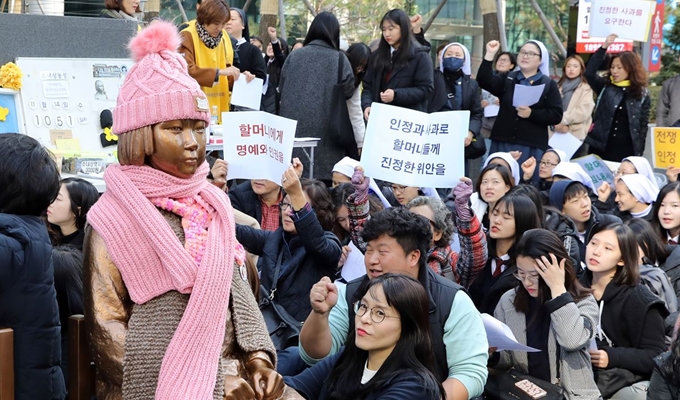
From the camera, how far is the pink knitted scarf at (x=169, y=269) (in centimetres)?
306

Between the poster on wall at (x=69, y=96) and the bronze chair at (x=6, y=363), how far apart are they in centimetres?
324

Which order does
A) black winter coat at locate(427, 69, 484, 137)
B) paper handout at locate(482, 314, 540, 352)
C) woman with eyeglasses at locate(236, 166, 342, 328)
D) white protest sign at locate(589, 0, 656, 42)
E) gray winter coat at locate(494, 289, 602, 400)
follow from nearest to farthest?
paper handout at locate(482, 314, 540, 352) → gray winter coat at locate(494, 289, 602, 400) → woman with eyeglasses at locate(236, 166, 342, 328) → black winter coat at locate(427, 69, 484, 137) → white protest sign at locate(589, 0, 656, 42)

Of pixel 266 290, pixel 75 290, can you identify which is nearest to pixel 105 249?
pixel 75 290

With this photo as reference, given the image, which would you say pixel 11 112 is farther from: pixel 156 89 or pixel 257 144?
pixel 156 89

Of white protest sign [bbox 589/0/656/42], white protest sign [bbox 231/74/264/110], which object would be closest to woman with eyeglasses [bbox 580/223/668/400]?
white protest sign [bbox 231/74/264/110]

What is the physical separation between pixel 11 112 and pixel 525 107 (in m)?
5.29

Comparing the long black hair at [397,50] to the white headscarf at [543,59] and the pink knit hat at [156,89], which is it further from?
the pink knit hat at [156,89]

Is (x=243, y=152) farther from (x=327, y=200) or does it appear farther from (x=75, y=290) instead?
(x=75, y=290)

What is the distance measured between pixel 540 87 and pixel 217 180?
4.80 meters

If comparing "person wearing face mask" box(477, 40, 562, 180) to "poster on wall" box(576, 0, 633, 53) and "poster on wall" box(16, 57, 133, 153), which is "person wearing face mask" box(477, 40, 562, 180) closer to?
"poster on wall" box(16, 57, 133, 153)

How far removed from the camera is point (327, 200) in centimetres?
582

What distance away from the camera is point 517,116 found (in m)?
9.75

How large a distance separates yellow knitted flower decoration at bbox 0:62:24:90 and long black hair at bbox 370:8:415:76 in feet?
10.7

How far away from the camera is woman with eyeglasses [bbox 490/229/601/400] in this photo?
4.72 meters
